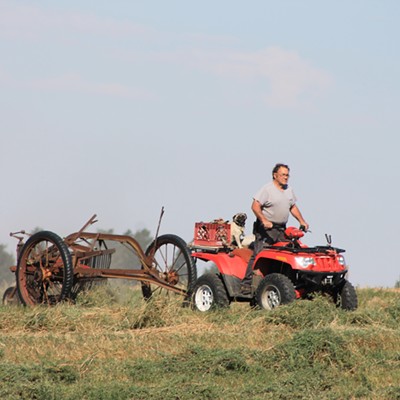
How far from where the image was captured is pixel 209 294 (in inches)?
597

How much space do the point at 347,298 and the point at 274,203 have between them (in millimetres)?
1722

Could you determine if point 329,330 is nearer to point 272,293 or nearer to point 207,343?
point 207,343

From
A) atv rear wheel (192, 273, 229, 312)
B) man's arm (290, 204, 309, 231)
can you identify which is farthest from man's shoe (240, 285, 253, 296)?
man's arm (290, 204, 309, 231)

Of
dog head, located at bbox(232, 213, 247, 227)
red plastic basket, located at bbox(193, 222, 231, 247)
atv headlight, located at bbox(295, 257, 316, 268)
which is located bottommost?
atv headlight, located at bbox(295, 257, 316, 268)

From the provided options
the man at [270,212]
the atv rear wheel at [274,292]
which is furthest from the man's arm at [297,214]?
the atv rear wheel at [274,292]

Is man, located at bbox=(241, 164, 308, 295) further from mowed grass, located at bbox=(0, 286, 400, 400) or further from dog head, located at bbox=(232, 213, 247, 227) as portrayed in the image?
dog head, located at bbox=(232, 213, 247, 227)

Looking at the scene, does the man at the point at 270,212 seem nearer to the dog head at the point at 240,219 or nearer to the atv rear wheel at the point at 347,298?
the atv rear wheel at the point at 347,298

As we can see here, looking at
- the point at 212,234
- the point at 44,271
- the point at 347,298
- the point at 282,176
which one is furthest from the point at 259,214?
the point at 44,271

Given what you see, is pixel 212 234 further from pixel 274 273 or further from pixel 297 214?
pixel 274 273

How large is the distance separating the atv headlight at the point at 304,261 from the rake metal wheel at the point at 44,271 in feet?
10.9

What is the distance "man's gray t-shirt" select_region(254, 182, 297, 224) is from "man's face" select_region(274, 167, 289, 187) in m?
0.12

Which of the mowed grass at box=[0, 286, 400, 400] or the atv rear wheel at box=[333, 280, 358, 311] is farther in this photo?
the atv rear wheel at box=[333, 280, 358, 311]

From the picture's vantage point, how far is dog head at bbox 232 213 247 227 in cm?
1598

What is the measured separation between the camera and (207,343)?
11250 mm
